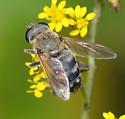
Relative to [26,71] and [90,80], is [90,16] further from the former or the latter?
[26,71]

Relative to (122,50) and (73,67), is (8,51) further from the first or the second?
(73,67)

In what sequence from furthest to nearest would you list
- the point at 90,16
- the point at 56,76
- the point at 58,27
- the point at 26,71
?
the point at 26,71 < the point at 58,27 < the point at 90,16 < the point at 56,76

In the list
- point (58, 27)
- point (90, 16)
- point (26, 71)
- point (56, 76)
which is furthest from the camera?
point (26, 71)

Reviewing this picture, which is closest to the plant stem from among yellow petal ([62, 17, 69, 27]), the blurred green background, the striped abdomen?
the striped abdomen

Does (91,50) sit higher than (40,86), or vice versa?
(91,50)

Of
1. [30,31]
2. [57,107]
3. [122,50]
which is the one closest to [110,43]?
[122,50]

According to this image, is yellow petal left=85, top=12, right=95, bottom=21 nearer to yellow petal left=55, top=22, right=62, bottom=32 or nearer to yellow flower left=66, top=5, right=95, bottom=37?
yellow flower left=66, top=5, right=95, bottom=37

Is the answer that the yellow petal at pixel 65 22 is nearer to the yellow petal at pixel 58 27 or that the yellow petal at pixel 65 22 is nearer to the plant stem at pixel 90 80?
the yellow petal at pixel 58 27

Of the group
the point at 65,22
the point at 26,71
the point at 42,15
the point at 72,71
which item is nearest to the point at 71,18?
the point at 65,22
